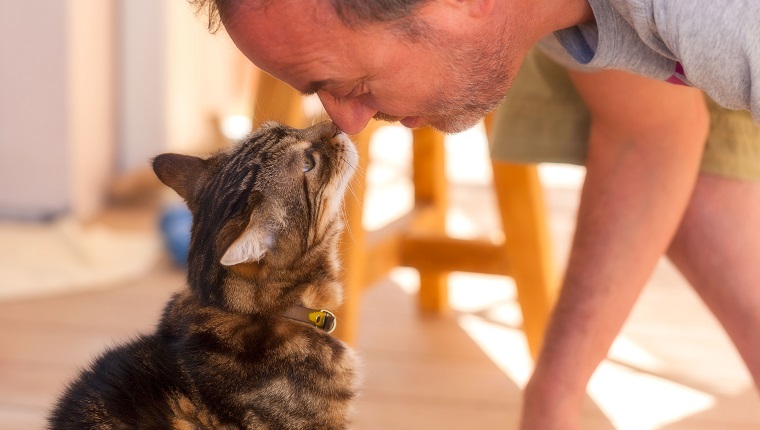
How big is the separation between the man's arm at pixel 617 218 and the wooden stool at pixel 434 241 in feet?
1.15

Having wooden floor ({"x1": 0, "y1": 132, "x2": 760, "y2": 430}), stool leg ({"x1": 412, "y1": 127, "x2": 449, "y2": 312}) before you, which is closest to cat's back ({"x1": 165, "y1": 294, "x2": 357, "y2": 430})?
wooden floor ({"x1": 0, "y1": 132, "x2": 760, "y2": 430})

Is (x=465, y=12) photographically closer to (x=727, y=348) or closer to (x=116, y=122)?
(x=727, y=348)

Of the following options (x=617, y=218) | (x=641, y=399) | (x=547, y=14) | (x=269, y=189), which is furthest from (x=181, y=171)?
(x=641, y=399)

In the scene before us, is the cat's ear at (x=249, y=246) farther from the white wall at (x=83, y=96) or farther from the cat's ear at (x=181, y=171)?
the white wall at (x=83, y=96)

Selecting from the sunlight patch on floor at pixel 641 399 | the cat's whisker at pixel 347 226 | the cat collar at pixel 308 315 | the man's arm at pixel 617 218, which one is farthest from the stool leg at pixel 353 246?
the sunlight patch on floor at pixel 641 399

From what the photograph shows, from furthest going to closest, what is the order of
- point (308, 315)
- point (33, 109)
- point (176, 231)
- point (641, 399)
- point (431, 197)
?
point (33, 109)
point (176, 231)
point (431, 197)
point (641, 399)
point (308, 315)

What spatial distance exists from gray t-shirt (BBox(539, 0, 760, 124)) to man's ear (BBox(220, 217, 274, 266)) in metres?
0.46

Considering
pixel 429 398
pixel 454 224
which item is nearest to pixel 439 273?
pixel 429 398

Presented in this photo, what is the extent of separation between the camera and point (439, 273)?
79.1 inches

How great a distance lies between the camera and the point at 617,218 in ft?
4.36

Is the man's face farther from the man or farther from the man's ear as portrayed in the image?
the man's ear

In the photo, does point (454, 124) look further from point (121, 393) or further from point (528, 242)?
point (528, 242)

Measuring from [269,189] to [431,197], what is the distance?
106 centimetres

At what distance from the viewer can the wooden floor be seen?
1668 millimetres
